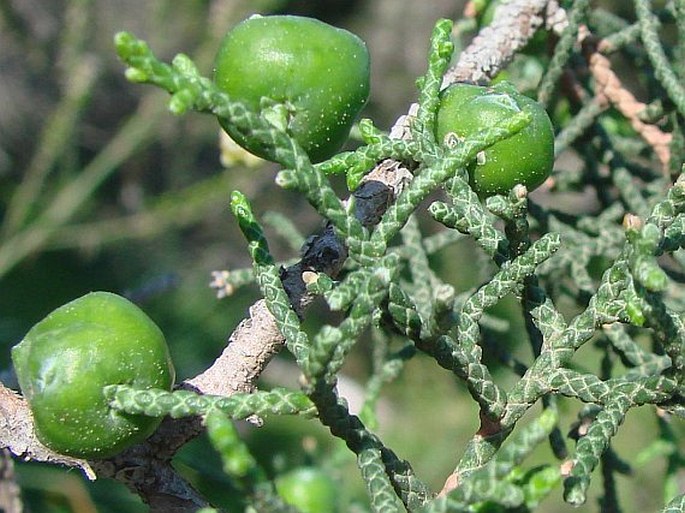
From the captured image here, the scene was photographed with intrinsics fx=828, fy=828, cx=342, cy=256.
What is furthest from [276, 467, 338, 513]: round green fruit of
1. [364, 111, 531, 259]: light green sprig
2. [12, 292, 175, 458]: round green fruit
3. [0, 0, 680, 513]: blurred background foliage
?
[0, 0, 680, 513]: blurred background foliage

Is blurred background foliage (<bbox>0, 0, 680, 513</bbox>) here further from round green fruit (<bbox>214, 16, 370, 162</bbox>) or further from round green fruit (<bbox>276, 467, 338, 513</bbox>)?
round green fruit (<bbox>214, 16, 370, 162</bbox>)

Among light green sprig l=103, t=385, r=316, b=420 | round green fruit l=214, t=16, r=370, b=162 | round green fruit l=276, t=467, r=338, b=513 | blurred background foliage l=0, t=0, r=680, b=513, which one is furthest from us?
blurred background foliage l=0, t=0, r=680, b=513

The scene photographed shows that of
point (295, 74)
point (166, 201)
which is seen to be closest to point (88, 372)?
point (295, 74)

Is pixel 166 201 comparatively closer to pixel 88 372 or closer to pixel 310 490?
pixel 310 490

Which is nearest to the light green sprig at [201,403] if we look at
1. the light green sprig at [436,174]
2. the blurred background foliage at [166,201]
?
the light green sprig at [436,174]

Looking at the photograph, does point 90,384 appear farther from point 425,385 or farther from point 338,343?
point 425,385

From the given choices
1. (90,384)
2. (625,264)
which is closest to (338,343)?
(90,384)
